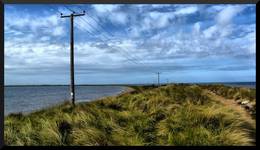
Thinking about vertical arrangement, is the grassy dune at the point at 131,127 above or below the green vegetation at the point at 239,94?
below

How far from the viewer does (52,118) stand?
267 inches

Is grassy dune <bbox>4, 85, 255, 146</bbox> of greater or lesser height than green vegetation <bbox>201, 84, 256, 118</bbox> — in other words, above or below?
below

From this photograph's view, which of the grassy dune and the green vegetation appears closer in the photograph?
the grassy dune

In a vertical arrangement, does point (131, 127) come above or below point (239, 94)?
below

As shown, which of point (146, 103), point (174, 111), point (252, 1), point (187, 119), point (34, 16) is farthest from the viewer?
point (34, 16)

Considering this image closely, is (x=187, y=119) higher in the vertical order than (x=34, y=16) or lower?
lower

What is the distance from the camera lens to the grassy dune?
587 cm

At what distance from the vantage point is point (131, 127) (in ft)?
20.8

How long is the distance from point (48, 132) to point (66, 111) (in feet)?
4.81

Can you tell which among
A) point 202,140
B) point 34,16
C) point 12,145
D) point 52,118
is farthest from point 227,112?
point 34,16

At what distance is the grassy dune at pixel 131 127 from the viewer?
587cm

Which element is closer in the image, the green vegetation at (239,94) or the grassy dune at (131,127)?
the grassy dune at (131,127)

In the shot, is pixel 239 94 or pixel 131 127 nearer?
pixel 131 127
